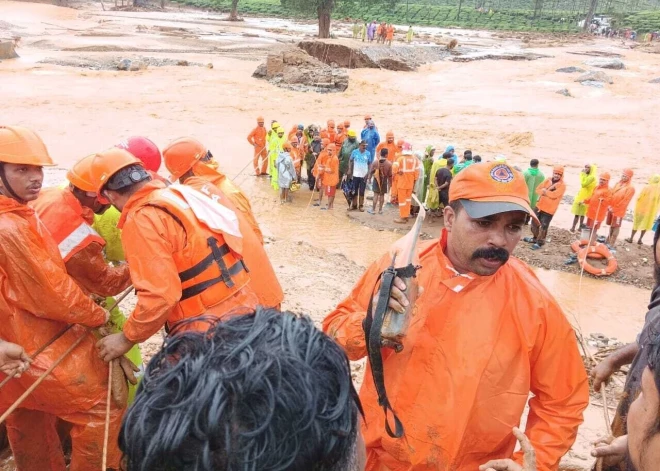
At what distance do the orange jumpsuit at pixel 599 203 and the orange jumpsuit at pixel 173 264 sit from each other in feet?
30.5

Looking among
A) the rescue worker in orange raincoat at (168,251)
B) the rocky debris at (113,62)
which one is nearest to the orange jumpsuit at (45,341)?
the rescue worker in orange raincoat at (168,251)

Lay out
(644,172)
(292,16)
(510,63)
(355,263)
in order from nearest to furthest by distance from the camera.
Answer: (355,263)
(644,172)
(510,63)
(292,16)

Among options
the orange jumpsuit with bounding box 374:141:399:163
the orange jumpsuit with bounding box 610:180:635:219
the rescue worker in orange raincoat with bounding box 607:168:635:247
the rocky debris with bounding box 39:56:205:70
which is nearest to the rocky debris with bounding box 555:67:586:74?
the rocky debris with bounding box 39:56:205:70

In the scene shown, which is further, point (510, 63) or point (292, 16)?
point (292, 16)

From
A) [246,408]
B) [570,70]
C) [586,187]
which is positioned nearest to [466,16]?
[570,70]

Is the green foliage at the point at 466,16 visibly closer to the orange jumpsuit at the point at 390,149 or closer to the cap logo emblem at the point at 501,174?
the orange jumpsuit at the point at 390,149

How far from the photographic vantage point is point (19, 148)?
9.72 feet

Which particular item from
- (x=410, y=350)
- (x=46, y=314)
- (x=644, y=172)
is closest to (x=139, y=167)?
(x=46, y=314)

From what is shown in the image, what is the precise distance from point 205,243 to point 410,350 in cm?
140

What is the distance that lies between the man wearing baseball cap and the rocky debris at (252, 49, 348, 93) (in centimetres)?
2372

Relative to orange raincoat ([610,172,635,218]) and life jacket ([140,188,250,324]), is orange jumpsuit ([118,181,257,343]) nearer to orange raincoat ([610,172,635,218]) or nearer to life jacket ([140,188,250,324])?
life jacket ([140,188,250,324])

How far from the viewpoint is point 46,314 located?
9.25ft

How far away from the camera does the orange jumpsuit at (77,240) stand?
3375mm

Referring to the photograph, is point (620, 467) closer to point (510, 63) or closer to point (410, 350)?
point (410, 350)
